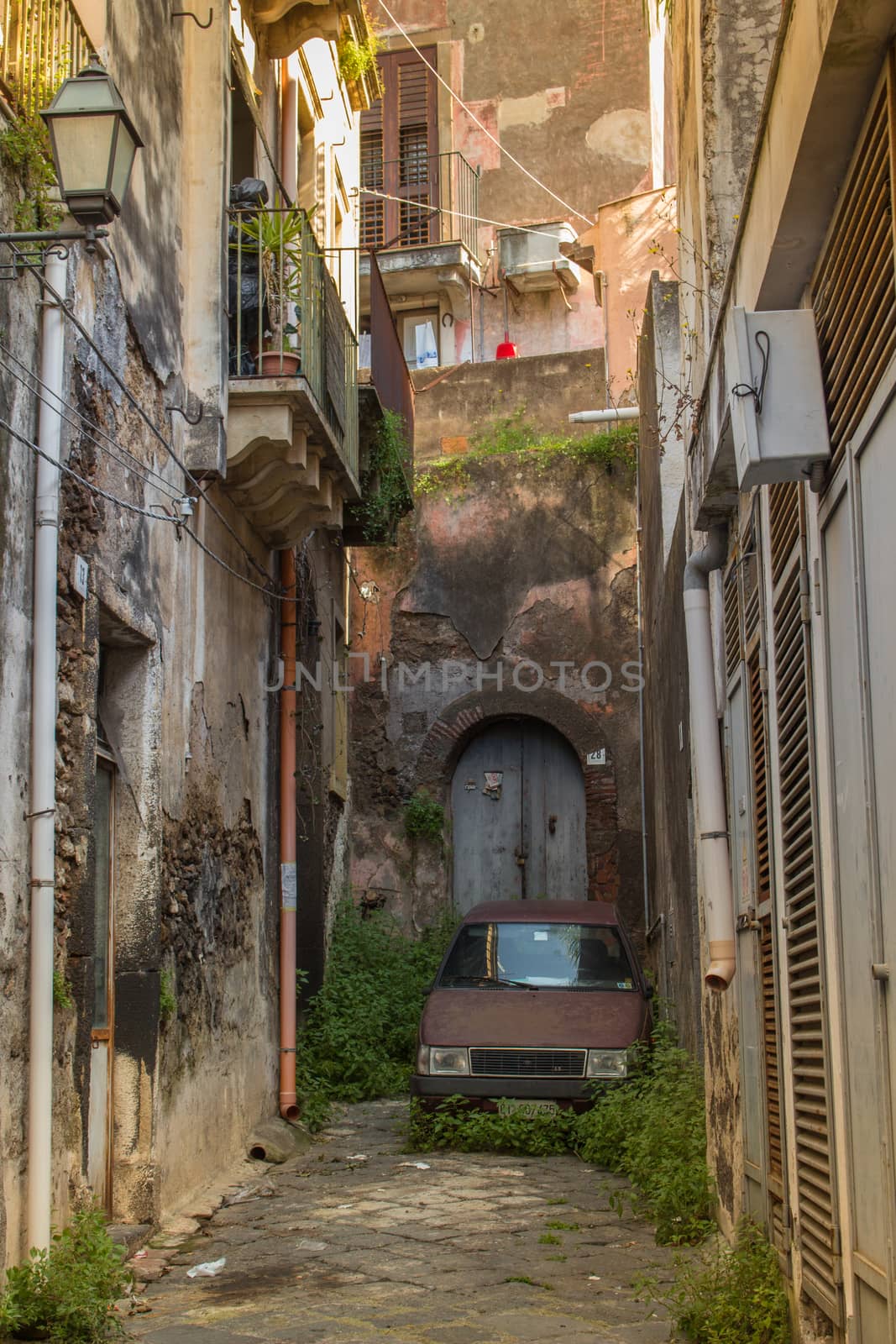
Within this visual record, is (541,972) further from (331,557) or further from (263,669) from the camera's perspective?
(331,557)

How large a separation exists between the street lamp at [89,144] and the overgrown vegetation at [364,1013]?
23.2 ft

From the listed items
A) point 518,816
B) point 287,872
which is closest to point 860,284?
point 287,872

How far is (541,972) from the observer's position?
10.1m

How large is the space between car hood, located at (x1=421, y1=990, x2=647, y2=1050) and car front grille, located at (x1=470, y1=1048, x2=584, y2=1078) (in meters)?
0.06

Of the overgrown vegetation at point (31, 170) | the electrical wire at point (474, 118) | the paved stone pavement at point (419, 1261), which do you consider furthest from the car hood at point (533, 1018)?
the electrical wire at point (474, 118)

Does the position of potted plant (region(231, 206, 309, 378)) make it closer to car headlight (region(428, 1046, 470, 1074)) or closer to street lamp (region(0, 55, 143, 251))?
street lamp (region(0, 55, 143, 251))

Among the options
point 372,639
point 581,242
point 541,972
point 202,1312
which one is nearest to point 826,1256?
point 202,1312

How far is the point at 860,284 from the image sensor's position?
3748 millimetres

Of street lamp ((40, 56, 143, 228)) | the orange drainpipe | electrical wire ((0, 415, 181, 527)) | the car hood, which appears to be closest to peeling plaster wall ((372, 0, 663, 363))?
the orange drainpipe

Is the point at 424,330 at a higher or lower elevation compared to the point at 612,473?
higher

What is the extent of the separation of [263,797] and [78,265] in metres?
4.88

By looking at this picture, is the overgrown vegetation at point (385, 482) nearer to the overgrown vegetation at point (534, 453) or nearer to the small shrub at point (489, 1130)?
the overgrown vegetation at point (534, 453)

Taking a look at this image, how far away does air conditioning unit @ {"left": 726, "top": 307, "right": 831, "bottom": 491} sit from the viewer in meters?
4.18

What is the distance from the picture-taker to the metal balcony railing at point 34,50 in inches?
234
